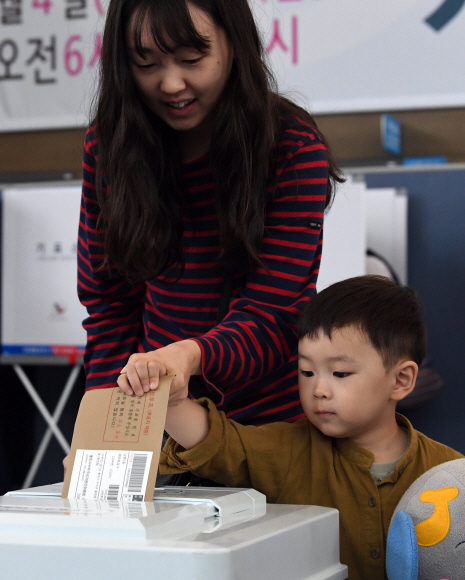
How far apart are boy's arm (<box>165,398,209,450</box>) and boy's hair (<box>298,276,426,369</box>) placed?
0.17 m

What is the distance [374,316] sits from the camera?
93 cm

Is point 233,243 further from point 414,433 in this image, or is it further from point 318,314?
point 414,433

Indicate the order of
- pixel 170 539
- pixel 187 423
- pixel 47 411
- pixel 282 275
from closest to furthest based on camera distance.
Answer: pixel 170 539 → pixel 187 423 → pixel 282 275 → pixel 47 411

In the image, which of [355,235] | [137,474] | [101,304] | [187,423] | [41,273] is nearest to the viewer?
[137,474]

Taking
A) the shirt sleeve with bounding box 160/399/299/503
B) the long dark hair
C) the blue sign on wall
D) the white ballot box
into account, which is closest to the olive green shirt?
the shirt sleeve with bounding box 160/399/299/503

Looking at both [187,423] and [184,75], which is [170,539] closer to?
[187,423]

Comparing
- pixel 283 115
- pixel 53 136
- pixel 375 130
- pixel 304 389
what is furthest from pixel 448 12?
pixel 304 389

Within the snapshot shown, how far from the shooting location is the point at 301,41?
363 cm

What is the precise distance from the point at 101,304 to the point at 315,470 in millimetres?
403

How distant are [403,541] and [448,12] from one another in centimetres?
321

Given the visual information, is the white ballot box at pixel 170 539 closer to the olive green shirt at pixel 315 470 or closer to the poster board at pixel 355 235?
the olive green shirt at pixel 315 470

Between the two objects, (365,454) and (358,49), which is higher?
(358,49)

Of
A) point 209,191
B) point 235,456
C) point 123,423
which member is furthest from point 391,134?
point 123,423

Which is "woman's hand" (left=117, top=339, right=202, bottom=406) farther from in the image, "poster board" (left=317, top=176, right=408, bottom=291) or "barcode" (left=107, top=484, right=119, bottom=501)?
"poster board" (left=317, top=176, right=408, bottom=291)
